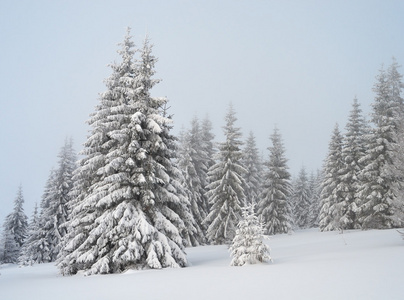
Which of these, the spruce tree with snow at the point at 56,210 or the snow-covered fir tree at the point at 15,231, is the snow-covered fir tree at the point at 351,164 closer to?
the spruce tree with snow at the point at 56,210

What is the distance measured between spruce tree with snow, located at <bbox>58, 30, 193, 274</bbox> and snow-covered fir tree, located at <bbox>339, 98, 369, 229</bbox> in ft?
76.8

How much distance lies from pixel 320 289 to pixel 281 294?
1067 millimetres

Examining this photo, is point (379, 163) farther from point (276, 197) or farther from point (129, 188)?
point (129, 188)

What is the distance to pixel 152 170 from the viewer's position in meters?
17.7

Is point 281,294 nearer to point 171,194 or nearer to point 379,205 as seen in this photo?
point 171,194

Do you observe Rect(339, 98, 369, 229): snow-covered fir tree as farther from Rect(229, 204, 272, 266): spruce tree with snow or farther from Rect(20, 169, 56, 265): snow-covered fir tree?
Rect(20, 169, 56, 265): snow-covered fir tree

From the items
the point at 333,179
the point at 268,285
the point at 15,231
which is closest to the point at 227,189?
the point at 333,179

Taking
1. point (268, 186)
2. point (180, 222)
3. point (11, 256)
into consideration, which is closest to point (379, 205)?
point (268, 186)

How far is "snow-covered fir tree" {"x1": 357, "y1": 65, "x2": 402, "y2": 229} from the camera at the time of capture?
2992 centimetres

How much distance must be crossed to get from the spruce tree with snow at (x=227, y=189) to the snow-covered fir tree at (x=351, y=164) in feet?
37.4

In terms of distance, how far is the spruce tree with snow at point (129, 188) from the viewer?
1634 cm

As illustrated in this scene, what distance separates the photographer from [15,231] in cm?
5228

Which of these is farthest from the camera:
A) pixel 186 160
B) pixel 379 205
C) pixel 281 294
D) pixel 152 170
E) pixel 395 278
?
pixel 186 160

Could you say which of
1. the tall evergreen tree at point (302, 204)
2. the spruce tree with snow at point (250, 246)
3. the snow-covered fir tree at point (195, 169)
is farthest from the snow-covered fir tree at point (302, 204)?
the spruce tree with snow at point (250, 246)
